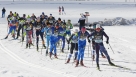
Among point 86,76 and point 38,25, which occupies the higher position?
point 38,25

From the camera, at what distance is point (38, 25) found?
16844 millimetres

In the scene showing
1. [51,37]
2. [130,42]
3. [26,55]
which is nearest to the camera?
[51,37]

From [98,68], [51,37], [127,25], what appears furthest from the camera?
[127,25]

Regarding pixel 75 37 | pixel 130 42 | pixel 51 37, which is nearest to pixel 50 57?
pixel 51 37

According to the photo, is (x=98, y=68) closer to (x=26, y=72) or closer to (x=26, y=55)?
(x=26, y=72)

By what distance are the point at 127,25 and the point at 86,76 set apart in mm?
Result: 24967

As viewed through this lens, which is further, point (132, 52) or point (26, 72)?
point (132, 52)

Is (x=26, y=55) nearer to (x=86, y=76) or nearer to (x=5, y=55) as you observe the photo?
(x=5, y=55)

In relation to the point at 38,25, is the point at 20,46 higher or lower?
lower

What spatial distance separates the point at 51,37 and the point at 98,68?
143 inches

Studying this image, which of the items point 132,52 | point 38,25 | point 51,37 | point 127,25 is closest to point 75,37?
point 51,37

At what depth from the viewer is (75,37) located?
520 inches

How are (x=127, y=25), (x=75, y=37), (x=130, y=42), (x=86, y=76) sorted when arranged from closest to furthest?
1. (x=86, y=76)
2. (x=75, y=37)
3. (x=130, y=42)
4. (x=127, y=25)

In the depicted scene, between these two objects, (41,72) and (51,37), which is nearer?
(41,72)
